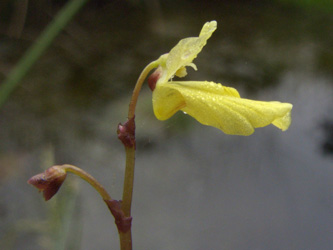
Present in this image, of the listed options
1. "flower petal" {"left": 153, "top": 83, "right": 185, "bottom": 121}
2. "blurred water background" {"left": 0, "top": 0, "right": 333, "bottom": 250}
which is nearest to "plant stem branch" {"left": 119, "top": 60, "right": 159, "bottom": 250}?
"flower petal" {"left": 153, "top": 83, "right": 185, "bottom": 121}

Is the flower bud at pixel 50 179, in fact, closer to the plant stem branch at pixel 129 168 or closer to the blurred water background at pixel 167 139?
the plant stem branch at pixel 129 168

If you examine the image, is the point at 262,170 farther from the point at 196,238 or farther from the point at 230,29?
the point at 230,29

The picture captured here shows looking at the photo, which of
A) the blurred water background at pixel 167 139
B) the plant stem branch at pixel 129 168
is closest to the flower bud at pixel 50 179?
the plant stem branch at pixel 129 168

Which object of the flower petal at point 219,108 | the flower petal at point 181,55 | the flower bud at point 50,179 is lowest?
the flower bud at point 50,179

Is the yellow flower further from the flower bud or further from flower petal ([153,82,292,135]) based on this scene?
the flower bud

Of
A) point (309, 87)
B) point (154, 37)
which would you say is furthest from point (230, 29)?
point (309, 87)

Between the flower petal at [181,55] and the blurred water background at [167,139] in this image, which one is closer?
the flower petal at [181,55]
